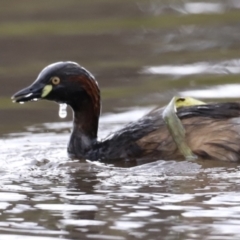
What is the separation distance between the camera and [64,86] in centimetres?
945

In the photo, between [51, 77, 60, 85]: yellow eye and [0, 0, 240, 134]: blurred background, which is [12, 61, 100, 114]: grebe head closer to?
[51, 77, 60, 85]: yellow eye

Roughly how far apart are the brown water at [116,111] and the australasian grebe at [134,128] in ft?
0.65

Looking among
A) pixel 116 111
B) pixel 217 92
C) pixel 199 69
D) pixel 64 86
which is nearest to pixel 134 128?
pixel 64 86

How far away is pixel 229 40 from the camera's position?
15.0m

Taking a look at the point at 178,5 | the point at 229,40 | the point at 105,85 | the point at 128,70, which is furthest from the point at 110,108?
the point at 178,5

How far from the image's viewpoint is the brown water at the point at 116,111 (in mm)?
6953

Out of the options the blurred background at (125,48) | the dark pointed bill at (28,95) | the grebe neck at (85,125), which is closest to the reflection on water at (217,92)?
the blurred background at (125,48)

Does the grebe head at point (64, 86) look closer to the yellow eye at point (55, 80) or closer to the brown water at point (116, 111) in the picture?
the yellow eye at point (55, 80)

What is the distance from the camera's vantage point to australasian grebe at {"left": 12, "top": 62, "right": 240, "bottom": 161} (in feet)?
28.7

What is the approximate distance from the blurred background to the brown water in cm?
2

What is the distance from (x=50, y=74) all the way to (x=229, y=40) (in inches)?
240

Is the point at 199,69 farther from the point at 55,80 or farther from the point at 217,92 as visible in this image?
the point at 55,80

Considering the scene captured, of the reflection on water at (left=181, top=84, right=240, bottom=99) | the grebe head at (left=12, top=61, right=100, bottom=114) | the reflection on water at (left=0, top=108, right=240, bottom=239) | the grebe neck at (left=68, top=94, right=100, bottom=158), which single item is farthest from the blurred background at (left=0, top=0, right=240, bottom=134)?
the reflection on water at (left=0, top=108, right=240, bottom=239)

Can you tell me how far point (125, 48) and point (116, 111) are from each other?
3.49 metres
